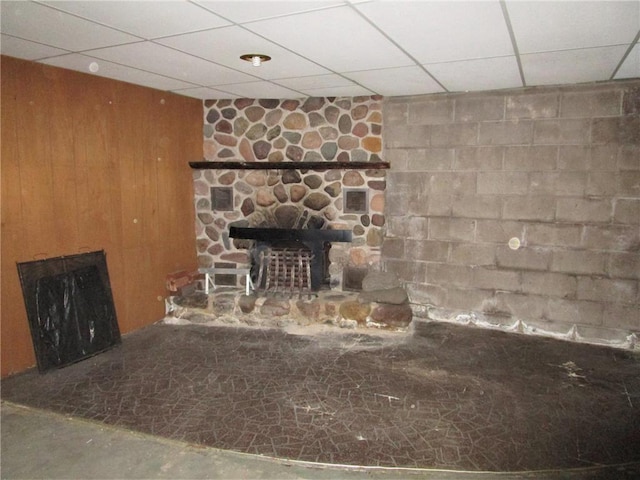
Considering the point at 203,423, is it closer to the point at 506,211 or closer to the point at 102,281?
the point at 102,281

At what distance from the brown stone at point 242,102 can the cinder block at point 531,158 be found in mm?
2482

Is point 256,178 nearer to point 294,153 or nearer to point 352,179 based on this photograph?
point 294,153

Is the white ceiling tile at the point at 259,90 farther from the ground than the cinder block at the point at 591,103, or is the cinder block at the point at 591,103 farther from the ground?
the white ceiling tile at the point at 259,90

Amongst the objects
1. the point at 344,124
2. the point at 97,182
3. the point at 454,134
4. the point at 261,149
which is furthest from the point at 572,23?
the point at 97,182

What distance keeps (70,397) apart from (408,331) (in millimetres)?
2630

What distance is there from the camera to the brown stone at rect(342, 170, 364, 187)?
13.6ft

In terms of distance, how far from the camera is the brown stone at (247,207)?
4.42 m

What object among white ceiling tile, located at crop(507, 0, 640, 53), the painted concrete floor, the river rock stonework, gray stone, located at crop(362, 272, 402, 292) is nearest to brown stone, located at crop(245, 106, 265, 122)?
the river rock stonework

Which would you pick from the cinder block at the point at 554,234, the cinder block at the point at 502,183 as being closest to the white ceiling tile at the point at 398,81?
the cinder block at the point at 502,183

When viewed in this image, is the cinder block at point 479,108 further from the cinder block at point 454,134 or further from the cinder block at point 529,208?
the cinder block at point 529,208

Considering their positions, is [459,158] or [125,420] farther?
[459,158]

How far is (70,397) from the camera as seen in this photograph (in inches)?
106

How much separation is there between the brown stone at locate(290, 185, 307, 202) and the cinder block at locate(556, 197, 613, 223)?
2.28m

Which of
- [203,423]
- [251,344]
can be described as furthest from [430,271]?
[203,423]
